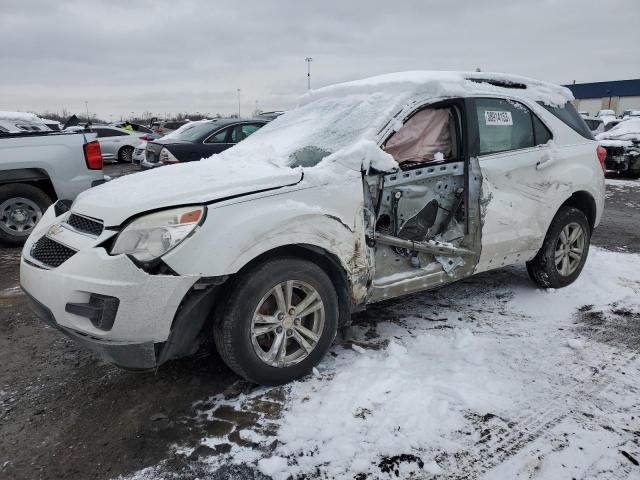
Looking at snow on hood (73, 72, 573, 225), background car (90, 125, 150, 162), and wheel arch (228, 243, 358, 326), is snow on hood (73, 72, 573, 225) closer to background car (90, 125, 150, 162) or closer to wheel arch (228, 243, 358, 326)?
wheel arch (228, 243, 358, 326)

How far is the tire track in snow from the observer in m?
2.22

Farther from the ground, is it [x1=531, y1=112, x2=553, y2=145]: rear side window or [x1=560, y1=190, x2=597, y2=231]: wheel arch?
[x1=531, y1=112, x2=553, y2=145]: rear side window

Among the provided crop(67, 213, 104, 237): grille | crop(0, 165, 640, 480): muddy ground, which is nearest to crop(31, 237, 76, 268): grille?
crop(67, 213, 104, 237): grille

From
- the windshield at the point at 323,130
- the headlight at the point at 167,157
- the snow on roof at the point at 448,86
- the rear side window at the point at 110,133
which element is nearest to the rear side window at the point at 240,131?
the headlight at the point at 167,157

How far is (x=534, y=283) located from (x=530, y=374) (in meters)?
1.77

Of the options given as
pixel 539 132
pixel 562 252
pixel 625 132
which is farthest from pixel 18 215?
pixel 625 132

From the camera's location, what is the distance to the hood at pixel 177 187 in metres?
2.52

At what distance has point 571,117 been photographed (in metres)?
4.35

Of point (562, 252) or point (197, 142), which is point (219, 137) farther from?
point (562, 252)

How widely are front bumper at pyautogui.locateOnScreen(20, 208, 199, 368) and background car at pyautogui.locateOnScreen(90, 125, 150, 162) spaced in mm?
17234

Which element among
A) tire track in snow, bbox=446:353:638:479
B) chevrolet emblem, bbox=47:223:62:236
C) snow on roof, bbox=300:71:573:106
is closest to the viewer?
tire track in snow, bbox=446:353:638:479

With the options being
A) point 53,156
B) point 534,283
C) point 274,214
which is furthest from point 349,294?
point 53,156

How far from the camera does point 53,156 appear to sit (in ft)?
20.2

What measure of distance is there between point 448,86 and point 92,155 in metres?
4.79
